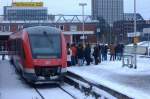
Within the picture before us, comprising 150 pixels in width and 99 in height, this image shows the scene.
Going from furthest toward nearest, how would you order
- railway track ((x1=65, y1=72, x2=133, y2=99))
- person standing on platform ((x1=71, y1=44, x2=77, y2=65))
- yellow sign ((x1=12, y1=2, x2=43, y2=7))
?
yellow sign ((x1=12, y1=2, x2=43, y2=7))
person standing on platform ((x1=71, y1=44, x2=77, y2=65))
railway track ((x1=65, y1=72, x2=133, y2=99))

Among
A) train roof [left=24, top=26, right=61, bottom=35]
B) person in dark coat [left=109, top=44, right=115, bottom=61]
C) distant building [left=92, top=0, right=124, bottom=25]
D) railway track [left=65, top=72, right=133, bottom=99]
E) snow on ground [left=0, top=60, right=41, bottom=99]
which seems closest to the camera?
railway track [left=65, top=72, right=133, bottom=99]

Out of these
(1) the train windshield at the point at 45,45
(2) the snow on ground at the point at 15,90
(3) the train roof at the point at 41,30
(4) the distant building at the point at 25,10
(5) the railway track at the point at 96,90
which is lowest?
(2) the snow on ground at the point at 15,90

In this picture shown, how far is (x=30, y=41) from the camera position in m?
24.9

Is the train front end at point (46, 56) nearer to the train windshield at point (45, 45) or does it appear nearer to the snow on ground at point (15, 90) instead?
the train windshield at point (45, 45)

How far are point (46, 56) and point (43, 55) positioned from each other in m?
0.16

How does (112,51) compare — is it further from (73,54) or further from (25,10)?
(25,10)

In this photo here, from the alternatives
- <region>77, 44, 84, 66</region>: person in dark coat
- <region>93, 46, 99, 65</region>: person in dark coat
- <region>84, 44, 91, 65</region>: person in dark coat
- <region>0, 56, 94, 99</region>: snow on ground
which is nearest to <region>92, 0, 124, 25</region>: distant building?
<region>93, 46, 99, 65</region>: person in dark coat

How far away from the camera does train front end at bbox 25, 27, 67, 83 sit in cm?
2407

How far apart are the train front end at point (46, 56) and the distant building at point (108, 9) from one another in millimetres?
76315

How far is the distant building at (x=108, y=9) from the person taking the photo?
104569 mm

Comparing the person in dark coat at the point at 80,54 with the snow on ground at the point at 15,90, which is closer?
the snow on ground at the point at 15,90

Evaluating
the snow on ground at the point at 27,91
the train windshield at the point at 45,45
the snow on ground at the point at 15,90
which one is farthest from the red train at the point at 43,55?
the snow on ground at the point at 15,90

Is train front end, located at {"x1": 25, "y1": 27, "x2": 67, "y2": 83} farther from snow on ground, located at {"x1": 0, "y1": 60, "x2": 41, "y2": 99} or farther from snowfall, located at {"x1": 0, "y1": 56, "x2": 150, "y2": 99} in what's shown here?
snow on ground, located at {"x1": 0, "y1": 60, "x2": 41, "y2": 99}

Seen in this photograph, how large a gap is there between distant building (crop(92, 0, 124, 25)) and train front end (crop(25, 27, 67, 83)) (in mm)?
76315
